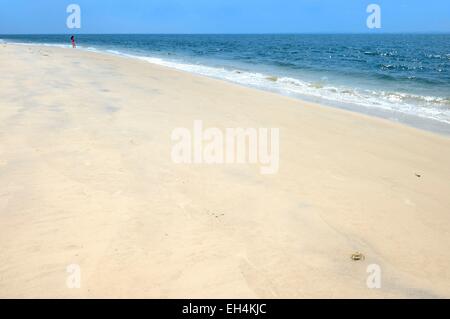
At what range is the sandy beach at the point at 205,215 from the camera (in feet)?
9.50

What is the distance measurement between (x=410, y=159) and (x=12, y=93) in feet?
29.1

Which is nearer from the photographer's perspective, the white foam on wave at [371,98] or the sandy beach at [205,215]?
the sandy beach at [205,215]

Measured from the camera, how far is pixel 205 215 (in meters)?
3.81

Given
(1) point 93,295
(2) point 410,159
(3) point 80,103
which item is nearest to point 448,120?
(2) point 410,159

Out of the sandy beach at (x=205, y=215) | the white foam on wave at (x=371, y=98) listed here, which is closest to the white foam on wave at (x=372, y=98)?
the white foam on wave at (x=371, y=98)

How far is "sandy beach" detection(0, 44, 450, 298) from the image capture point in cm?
289

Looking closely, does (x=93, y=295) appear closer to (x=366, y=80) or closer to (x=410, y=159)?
(x=410, y=159)
